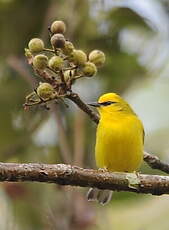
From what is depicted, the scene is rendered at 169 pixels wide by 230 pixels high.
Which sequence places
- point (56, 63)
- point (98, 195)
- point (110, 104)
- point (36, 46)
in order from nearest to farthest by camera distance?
1. point (56, 63)
2. point (36, 46)
3. point (98, 195)
4. point (110, 104)

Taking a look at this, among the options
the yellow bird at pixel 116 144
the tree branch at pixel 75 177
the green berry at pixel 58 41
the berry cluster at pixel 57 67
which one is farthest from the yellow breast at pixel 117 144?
the green berry at pixel 58 41

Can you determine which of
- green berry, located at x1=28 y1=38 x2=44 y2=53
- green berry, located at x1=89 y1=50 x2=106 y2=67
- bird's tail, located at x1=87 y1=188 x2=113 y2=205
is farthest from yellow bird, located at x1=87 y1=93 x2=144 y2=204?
green berry, located at x1=28 y1=38 x2=44 y2=53

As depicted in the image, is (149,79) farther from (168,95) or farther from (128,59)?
(168,95)

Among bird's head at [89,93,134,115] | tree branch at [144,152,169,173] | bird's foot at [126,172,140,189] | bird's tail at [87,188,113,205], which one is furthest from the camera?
bird's head at [89,93,134,115]

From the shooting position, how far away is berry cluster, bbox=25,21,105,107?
2111 millimetres

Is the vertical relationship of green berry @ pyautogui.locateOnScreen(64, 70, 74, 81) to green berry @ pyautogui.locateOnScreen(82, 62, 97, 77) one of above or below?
below

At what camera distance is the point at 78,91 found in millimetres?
4316

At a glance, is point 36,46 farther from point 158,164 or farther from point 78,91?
point 78,91

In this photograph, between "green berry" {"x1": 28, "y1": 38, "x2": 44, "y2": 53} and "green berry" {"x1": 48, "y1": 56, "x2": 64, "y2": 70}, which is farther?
"green berry" {"x1": 28, "y1": 38, "x2": 44, "y2": 53}

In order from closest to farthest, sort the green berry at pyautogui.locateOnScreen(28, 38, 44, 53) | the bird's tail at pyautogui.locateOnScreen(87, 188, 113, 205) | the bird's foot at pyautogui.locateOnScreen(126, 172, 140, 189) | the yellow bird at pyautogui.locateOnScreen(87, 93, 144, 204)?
the green berry at pyautogui.locateOnScreen(28, 38, 44, 53), the bird's foot at pyautogui.locateOnScreen(126, 172, 140, 189), the bird's tail at pyautogui.locateOnScreen(87, 188, 113, 205), the yellow bird at pyautogui.locateOnScreen(87, 93, 144, 204)

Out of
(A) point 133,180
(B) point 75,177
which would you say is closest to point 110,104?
(A) point 133,180

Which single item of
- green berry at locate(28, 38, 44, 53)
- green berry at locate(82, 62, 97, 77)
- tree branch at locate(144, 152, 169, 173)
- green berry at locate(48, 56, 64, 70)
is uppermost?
green berry at locate(28, 38, 44, 53)

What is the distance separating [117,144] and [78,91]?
923mm

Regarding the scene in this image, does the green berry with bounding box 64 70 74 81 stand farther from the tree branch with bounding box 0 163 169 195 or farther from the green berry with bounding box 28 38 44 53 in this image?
the tree branch with bounding box 0 163 169 195
